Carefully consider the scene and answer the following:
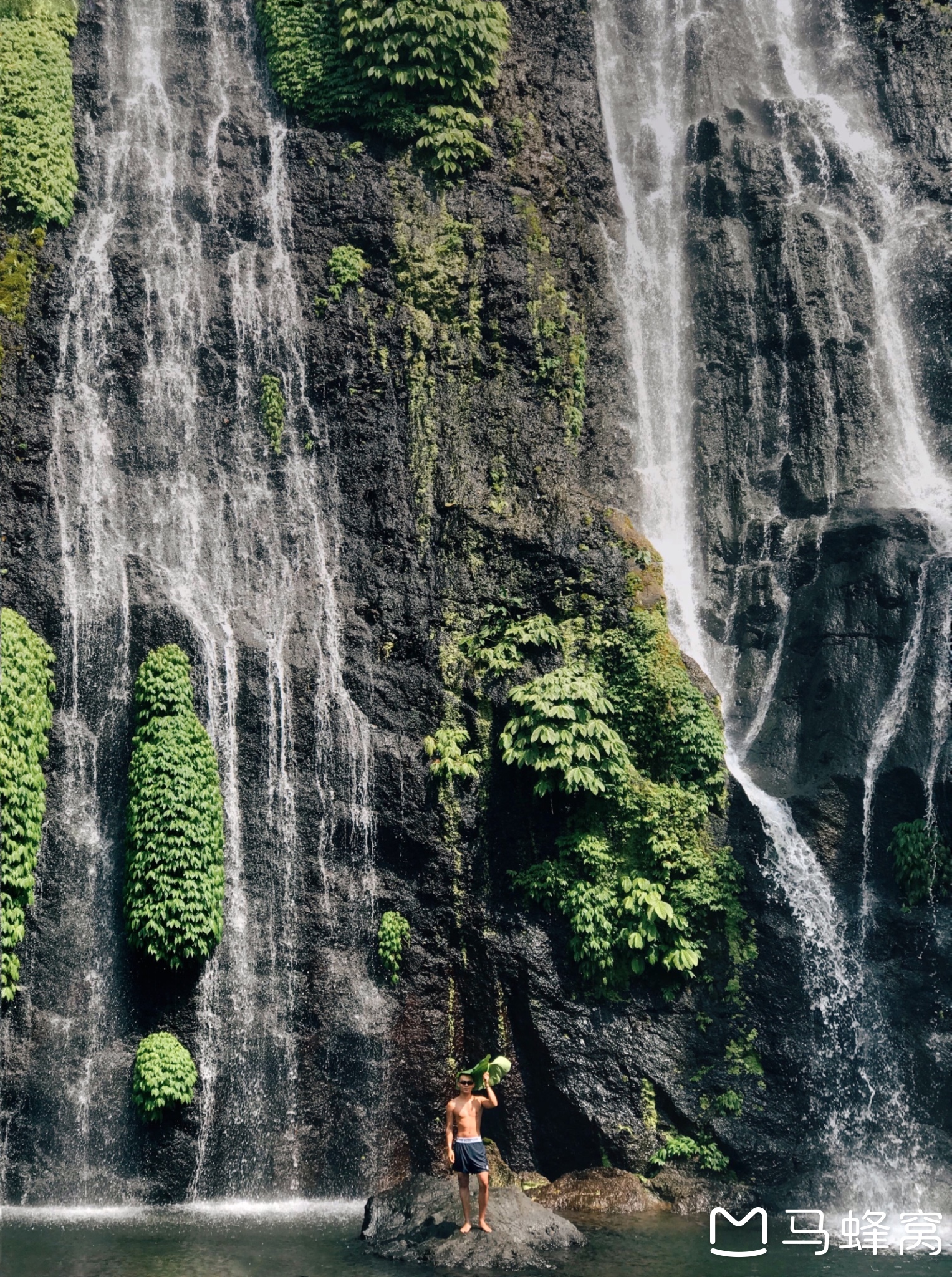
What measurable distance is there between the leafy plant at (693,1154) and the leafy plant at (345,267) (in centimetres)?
1446

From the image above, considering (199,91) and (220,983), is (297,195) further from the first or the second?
(220,983)

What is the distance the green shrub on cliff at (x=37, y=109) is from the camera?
19953 mm

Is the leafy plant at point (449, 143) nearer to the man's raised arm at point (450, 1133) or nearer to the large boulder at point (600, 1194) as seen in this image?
the man's raised arm at point (450, 1133)

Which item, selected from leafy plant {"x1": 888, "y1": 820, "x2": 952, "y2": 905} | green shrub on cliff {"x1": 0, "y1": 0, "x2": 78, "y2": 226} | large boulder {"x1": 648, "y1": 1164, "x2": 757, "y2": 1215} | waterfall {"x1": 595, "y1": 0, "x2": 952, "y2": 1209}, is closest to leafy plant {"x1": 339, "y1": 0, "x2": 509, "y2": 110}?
waterfall {"x1": 595, "y1": 0, "x2": 952, "y2": 1209}

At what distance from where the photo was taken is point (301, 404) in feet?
65.2

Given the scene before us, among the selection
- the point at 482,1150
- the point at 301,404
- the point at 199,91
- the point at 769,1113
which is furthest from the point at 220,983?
the point at 199,91

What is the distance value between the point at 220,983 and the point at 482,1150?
515 cm

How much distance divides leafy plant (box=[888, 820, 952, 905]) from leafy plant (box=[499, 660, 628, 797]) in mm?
4178

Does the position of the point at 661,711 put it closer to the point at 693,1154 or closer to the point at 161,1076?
the point at 693,1154

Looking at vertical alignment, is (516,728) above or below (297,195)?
below

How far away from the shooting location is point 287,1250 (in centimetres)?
1274

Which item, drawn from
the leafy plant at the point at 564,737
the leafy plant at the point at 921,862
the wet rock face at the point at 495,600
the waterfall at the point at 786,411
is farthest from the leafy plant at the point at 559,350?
the leafy plant at the point at 921,862

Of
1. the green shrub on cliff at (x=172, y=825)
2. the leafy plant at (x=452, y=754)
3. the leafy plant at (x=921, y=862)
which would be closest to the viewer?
the green shrub on cliff at (x=172, y=825)

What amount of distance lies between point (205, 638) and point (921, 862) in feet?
36.2
